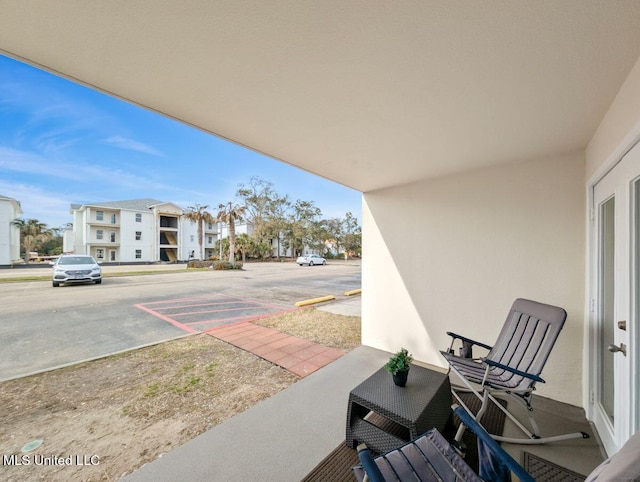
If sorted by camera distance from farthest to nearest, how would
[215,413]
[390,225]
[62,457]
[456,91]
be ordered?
1. [390,225]
2. [215,413]
3. [62,457]
4. [456,91]

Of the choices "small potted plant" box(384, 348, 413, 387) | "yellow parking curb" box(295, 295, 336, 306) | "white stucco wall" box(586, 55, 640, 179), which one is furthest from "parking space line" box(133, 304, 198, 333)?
"white stucco wall" box(586, 55, 640, 179)

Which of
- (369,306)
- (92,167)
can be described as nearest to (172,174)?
(92,167)

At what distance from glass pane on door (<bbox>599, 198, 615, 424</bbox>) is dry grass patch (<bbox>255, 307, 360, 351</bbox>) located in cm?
253

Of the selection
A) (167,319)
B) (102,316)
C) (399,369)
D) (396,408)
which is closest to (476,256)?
(399,369)

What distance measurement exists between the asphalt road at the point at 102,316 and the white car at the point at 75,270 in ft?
1.21

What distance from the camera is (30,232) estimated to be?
28.1m

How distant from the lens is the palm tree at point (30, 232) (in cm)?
2677

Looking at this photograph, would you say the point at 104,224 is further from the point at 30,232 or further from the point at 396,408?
the point at 396,408

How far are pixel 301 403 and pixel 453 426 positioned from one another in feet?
4.21

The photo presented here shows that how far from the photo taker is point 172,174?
33.1 m

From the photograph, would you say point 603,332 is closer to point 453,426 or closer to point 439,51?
point 453,426

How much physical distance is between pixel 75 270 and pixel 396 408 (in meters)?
12.8

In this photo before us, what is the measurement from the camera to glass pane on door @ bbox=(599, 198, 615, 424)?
187cm

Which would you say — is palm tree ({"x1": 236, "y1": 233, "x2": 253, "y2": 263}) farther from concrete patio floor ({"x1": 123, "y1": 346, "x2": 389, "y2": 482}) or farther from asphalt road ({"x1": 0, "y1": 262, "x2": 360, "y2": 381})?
concrete patio floor ({"x1": 123, "y1": 346, "x2": 389, "y2": 482})
